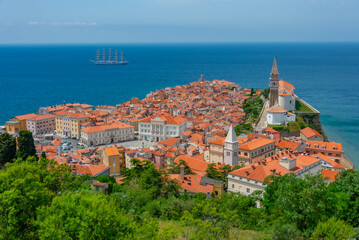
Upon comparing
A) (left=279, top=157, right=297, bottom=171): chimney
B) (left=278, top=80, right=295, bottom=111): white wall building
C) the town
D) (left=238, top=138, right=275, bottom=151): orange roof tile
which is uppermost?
(left=278, top=80, right=295, bottom=111): white wall building

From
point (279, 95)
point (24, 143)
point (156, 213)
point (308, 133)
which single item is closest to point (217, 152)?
point (308, 133)

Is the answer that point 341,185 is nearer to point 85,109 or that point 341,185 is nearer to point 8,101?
point 85,109

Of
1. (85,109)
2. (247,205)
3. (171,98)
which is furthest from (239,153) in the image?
(171,98)

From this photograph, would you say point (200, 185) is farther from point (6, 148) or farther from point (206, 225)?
point (6, 148)

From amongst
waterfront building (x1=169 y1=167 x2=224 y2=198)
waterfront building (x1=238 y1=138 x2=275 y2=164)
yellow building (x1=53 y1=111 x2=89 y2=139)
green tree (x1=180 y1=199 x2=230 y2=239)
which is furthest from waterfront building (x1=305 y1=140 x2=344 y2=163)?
yellow building (x1=53 y1=111 x2=89 y2=139)

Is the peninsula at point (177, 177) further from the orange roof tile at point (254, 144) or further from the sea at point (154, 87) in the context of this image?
the sea at point (154, 87)

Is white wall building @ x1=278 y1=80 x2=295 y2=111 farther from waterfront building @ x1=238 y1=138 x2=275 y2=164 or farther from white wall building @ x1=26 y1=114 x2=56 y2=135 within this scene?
white wall building @ x1=26 y1=114 x2=56 y2=135
